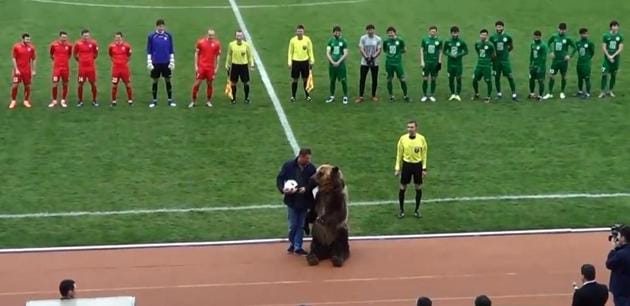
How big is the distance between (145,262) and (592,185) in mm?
7417

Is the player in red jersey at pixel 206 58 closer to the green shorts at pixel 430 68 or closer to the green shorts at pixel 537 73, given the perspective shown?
the green shorts at pixel 430 68

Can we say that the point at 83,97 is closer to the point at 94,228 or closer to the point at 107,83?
the point at 107,83

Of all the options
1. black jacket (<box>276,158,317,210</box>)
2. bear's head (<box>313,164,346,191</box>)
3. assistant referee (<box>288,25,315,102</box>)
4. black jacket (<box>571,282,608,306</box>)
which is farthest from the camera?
assistant referee (<box>288,25,315,102</box>)

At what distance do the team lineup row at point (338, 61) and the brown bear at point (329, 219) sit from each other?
8.42 metres

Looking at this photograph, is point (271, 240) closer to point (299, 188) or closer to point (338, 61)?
point (299, 188)

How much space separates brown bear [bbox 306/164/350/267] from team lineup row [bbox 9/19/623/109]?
842 centimetres

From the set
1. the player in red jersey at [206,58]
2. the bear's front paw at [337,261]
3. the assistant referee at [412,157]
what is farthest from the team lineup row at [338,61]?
the bear's front paw at [337,261]

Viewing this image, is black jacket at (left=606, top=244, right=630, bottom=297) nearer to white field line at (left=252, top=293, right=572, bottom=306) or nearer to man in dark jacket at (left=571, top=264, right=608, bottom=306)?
man in dark jacket at (left=571, top=264, right=608, bottom=306)

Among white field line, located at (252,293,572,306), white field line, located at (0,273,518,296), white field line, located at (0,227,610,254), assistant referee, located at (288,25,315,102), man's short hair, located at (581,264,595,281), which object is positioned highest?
assistant referee, located at (288,25,315,102)

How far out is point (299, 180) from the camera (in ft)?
45.0

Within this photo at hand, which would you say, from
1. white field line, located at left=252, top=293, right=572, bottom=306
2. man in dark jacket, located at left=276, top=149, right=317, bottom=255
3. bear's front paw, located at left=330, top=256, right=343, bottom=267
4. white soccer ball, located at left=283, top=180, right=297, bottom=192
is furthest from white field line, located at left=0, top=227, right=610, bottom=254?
white field line, located at left=252, top=293, right=572, bottom=306

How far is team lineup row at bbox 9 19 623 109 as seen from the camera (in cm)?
2134

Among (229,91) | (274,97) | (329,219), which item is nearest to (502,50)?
(274,97)

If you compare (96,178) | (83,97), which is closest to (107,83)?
(83,97)
